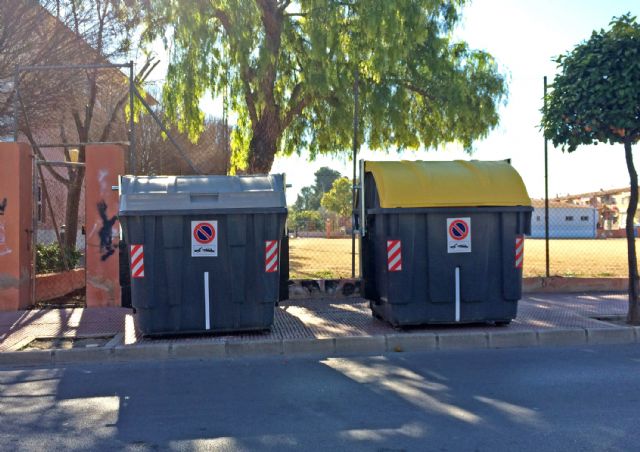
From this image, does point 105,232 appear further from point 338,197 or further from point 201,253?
point 338,197

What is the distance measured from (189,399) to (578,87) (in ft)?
20.9

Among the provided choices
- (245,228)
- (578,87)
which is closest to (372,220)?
(245,228)

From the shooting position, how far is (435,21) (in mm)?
12773

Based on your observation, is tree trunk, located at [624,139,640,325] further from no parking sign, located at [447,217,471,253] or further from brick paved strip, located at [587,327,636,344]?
no parking sign, located at [447,217,471,253]

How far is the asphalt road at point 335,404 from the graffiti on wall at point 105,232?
3.58 meters

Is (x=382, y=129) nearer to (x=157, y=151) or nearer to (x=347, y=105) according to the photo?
(x=347, y=105)

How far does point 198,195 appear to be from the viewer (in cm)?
765

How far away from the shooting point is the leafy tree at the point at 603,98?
808 centimetres

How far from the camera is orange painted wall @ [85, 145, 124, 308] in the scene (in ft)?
33.4

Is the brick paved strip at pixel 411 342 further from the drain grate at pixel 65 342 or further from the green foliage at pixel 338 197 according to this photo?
the green foliage at pixel 338 197

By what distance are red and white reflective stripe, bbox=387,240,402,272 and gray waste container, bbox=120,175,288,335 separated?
143cm

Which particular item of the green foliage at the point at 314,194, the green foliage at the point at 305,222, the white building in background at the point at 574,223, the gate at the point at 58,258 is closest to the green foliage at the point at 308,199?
the green foliage at the point at 314,194

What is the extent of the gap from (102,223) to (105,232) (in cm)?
15

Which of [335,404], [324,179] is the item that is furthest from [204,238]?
[324,179]
